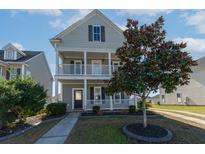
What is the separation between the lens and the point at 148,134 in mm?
9344

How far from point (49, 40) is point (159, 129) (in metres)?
13.4

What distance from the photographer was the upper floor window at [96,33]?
20.8m

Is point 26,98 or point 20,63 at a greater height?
point 20,63

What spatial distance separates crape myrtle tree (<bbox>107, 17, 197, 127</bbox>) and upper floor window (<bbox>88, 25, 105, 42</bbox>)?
1039 cm

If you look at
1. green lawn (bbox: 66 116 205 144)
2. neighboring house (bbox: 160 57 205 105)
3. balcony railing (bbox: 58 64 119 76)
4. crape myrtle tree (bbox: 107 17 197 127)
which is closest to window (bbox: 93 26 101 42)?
balcony railing (bbox: 58 64 119 76)

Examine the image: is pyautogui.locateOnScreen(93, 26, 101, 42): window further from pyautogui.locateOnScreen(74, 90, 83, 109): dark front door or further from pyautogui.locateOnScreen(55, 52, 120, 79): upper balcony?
pyautogui.locateOnScreen(74, 90, 83, 109): dark front door

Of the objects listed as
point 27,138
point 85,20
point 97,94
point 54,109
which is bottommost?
point 27,138


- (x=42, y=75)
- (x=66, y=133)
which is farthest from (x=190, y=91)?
(x=66, y=133)

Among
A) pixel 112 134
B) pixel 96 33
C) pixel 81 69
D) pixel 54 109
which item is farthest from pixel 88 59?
pixel 112 134

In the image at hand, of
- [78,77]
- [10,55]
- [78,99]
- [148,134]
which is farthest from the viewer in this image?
[10,55]

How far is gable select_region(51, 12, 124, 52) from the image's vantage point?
20250 mm

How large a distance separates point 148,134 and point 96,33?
44.9 ft

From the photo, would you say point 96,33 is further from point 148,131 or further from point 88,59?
point 148,131
